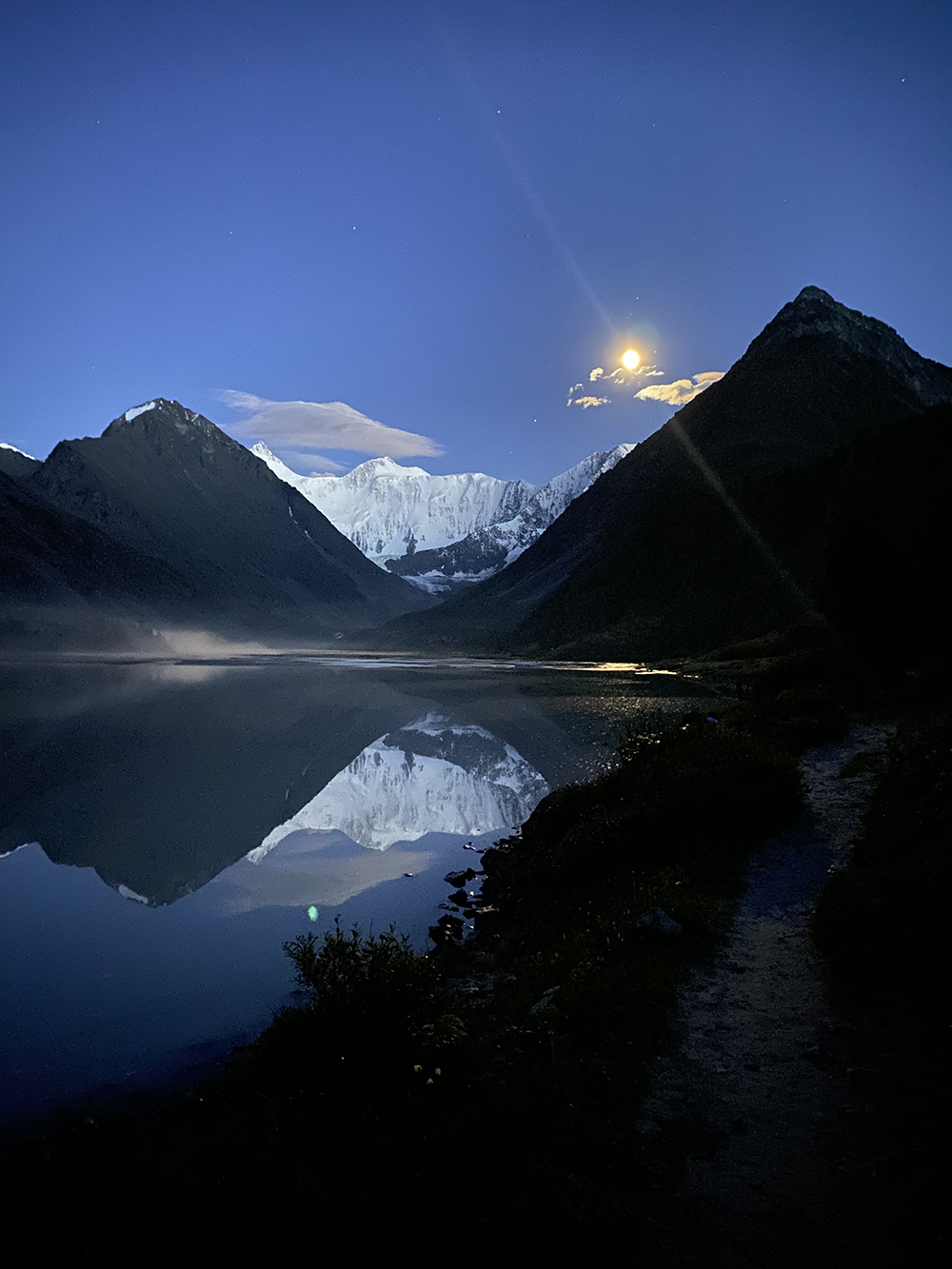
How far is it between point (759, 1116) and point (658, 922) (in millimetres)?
4077

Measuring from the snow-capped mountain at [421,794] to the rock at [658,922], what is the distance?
11217 mm

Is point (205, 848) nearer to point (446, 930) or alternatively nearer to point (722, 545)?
point (446, 930)

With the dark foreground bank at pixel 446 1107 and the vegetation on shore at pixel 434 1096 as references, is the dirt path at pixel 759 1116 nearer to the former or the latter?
the dark foreground bank at pixel 446 1107

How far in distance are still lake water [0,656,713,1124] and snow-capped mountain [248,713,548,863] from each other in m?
0.13

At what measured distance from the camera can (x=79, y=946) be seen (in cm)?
1333

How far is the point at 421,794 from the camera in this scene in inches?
1070

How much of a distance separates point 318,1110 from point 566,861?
28.4ft

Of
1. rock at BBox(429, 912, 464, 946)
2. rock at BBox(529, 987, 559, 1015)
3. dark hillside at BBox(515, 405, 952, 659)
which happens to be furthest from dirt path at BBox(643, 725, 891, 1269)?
dark hillside at BBox(515, 405, 952, 659)

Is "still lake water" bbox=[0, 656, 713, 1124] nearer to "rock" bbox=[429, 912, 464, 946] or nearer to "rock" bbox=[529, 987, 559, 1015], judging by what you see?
"rock" bbox=[429, 912, 464, 946]

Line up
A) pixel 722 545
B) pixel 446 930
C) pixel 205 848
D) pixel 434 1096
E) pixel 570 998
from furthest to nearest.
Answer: pixel 722 545, pixel 205 848, pixel 446 930, pixel 570 998, pixel 434 1096

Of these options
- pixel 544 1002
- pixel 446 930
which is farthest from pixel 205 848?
pixel 544 1002

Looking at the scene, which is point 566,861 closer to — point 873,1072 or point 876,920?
point 876,920

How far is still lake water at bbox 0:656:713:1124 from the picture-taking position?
412 inches

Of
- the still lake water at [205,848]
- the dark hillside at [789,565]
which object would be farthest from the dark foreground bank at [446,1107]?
the dark hillside at [789,565]
